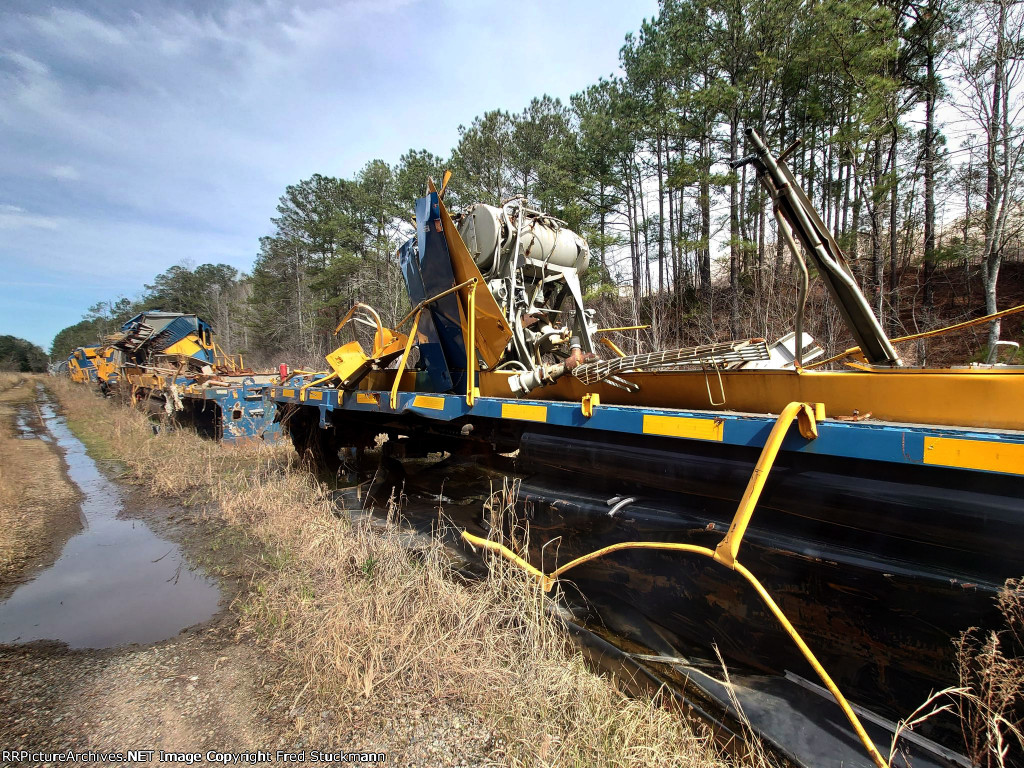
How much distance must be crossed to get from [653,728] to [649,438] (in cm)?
137

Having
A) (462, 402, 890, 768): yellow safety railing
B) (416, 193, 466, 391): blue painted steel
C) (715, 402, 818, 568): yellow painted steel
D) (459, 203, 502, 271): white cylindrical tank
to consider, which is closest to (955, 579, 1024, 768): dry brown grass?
(462, 402, 890, 768): yellow safety railing

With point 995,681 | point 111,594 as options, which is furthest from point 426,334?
point 995,681

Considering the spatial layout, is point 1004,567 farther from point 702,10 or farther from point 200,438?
point 702,10

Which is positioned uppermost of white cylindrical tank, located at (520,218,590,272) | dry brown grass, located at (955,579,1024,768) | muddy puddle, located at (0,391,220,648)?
white cylindrical tank, located at (520,218,590,272)

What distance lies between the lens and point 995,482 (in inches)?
65.0

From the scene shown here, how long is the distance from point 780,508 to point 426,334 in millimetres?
3714

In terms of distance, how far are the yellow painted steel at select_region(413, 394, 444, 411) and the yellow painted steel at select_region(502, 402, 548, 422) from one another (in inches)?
28.9

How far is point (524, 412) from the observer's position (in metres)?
3.34

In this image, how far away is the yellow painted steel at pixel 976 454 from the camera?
5.07ft

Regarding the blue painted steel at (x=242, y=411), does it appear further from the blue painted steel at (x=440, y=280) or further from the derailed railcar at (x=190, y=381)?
the blue painted steel at (x=440, y=280)

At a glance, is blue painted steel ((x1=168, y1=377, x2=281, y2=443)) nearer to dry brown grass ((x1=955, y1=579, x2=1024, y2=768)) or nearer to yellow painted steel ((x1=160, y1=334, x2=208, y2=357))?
yellow painted steel ((x1=160, y1=334, x2=208, y2=357))

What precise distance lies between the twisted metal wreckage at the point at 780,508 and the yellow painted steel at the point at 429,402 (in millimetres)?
19

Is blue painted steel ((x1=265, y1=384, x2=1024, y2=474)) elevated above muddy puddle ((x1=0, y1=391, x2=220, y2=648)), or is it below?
above

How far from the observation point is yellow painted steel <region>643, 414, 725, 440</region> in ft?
7.48
